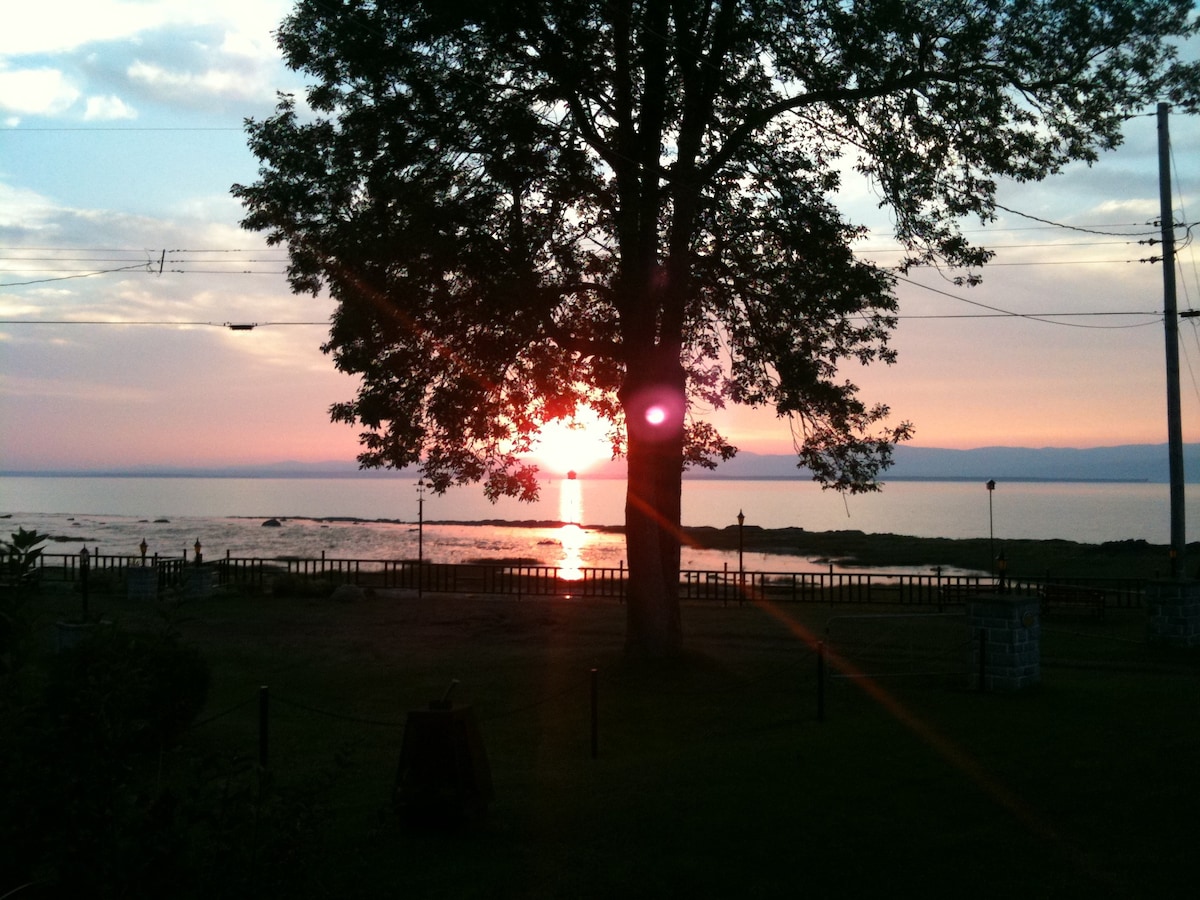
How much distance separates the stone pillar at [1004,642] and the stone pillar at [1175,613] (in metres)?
6.42

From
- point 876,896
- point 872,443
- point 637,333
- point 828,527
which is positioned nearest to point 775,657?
point 872,443

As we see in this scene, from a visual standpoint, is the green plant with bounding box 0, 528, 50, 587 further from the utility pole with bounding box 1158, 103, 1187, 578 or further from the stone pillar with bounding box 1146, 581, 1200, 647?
the utility pole with bounding box 1158, 103, 1187, 578

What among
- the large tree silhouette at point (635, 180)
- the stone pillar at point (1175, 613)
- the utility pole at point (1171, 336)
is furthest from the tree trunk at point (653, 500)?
the utility pole at point (1171, 336)

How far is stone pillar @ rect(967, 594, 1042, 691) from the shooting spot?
1401 cm

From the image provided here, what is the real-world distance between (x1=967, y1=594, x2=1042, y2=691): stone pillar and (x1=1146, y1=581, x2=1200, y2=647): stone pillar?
21.1 ft

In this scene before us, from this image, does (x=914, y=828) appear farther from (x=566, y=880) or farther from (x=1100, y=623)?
(x=1100, y=623)

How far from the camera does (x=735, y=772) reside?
32.6ft

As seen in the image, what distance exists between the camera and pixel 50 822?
4.89 m

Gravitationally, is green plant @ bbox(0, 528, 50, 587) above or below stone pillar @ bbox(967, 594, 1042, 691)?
above

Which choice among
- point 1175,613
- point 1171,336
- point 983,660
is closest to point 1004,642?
point 983,660

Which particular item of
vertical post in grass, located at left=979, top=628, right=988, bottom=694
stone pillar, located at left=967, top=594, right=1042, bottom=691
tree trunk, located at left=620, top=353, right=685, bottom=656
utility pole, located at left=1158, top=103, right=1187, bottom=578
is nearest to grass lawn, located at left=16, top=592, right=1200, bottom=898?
vertical post in grass, located at left=979, top=628, right=988, bottom=694

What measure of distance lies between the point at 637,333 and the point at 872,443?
487 centimetres

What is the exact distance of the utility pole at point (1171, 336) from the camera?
21.3m

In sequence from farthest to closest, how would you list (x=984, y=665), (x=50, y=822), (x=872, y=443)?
(x=872, y=443)
(x=984, y=665)
(x=50, y=822)
